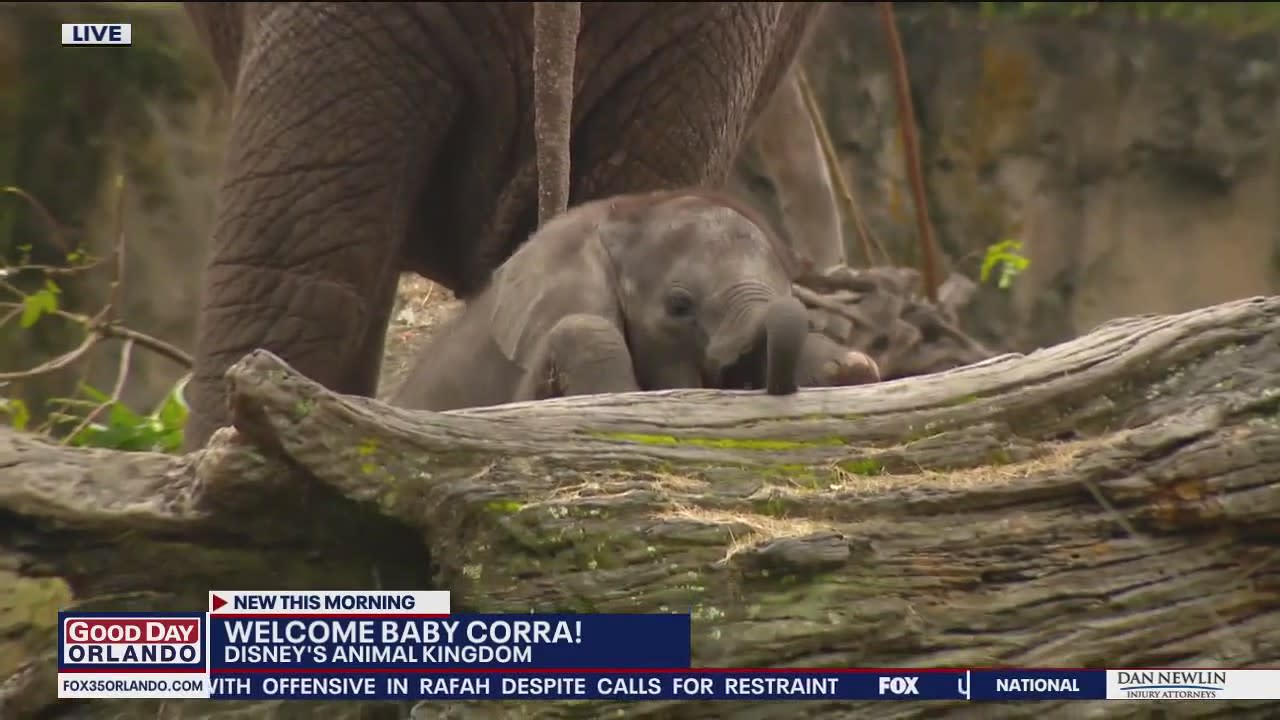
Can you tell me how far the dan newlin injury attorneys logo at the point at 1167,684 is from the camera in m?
1.99

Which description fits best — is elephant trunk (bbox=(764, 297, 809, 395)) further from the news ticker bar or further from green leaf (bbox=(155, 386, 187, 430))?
green leaf (bbox=(155, 386, 187, 430))

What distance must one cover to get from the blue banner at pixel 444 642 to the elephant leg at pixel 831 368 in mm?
649

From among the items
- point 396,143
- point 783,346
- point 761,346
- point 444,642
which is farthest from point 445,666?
point 396,143

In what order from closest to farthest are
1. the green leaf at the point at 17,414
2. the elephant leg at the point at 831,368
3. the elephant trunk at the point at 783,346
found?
1. the elephant trunk at the point at 783,346
2. the elephant leg at the point at 831,368
3. the green leaf at the point at 17,414

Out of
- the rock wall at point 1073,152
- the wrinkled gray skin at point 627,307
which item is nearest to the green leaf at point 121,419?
the wrinkled gray skin at point 627,307

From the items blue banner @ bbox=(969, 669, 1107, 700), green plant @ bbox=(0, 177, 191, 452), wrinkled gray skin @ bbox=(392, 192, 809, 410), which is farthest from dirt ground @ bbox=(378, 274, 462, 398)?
blue banner @ bbox=(969, 669, 1107, 700)

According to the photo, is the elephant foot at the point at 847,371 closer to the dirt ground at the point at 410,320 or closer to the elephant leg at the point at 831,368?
the elephant leg at the point at 831,368

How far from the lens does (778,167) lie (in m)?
5.77

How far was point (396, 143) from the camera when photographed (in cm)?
343

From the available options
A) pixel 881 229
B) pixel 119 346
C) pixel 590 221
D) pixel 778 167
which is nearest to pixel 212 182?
pixel 119 346

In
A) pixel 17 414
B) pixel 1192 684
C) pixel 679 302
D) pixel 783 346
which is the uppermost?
pixel 17 414

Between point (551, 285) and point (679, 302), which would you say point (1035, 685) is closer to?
point (679, 302)

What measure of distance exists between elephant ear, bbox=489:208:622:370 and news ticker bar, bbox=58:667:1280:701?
690mm

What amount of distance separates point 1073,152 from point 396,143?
5.64 m
